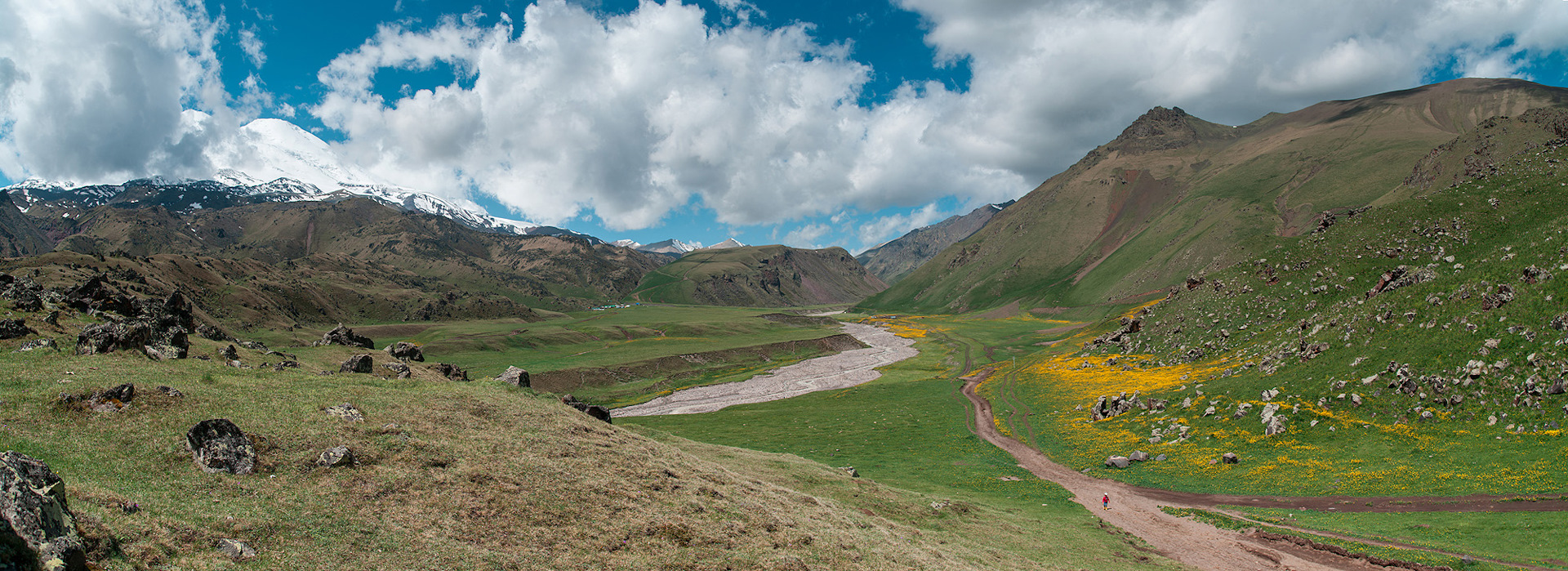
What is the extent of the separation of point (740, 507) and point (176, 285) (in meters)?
197

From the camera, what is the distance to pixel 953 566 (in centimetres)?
2422

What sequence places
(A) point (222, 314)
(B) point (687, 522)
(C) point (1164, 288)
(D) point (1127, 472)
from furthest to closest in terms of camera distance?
(C) point (1164, 288), (A) point (222, 314), (D) point (1127, 472), (B) point (687, 522)

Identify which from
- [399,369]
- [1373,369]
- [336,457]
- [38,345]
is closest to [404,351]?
[399,369]

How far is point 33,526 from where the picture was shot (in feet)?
36.5

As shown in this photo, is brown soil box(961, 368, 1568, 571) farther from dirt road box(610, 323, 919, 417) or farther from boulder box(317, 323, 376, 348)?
boulder box(317, 323, 376, 348)

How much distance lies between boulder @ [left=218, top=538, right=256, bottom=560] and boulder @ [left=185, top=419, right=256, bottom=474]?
16.4 ft

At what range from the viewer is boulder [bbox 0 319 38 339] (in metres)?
29.4

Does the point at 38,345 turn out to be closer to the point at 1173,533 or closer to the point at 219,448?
the point at 219,448

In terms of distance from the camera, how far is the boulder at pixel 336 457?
20250 mm

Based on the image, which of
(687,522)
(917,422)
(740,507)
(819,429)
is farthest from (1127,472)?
(687,522)

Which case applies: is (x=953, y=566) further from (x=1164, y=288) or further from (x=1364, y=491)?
(x=1164, y=288)

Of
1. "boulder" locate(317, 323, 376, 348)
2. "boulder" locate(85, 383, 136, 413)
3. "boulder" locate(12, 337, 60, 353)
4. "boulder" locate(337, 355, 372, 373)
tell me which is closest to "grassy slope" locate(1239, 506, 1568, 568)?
"boulder" locate(85, 383, 136, 413)

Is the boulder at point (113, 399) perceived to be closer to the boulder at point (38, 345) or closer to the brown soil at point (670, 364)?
the boulder at point (38, 345)

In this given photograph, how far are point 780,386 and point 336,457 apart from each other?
3842 inches
